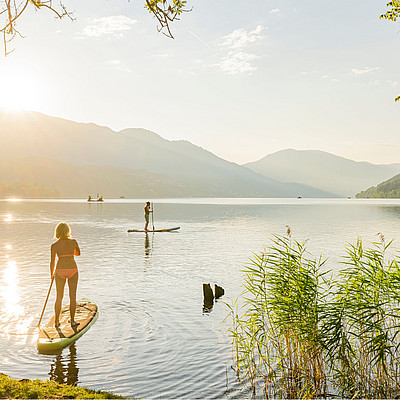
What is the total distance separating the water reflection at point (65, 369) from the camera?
10811 millimetres

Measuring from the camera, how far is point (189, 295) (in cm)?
2081

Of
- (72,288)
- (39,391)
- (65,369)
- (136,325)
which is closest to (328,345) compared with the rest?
(39,391)

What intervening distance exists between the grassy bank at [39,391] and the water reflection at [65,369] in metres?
1.41

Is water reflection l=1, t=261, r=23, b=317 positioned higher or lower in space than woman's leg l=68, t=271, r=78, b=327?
lower

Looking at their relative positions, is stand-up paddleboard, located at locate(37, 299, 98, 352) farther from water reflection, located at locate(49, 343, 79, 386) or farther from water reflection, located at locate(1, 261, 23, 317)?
water reflection, located at locate(1, 261, 23, 317)

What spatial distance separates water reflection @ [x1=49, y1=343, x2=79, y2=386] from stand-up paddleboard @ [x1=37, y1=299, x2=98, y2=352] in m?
0.37

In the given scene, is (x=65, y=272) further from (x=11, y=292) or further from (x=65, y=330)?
(x=11, y=292)

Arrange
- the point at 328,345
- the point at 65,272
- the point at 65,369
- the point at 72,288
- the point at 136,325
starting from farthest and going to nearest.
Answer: the point at 136,325, the point at 72,288, the point at 65,272, the point at 65,369, the point at 328,345

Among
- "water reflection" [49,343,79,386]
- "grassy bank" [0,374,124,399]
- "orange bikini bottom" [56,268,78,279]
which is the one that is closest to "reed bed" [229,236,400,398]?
"grassy bank" [0,374,124,399]

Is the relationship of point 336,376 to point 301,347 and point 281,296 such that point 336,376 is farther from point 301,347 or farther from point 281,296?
point 281,296

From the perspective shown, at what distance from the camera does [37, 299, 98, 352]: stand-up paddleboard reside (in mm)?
12539

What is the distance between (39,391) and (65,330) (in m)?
5.10

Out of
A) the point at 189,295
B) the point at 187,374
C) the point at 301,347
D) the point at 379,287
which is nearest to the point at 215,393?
the point at 187,374

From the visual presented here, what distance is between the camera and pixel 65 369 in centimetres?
1142
